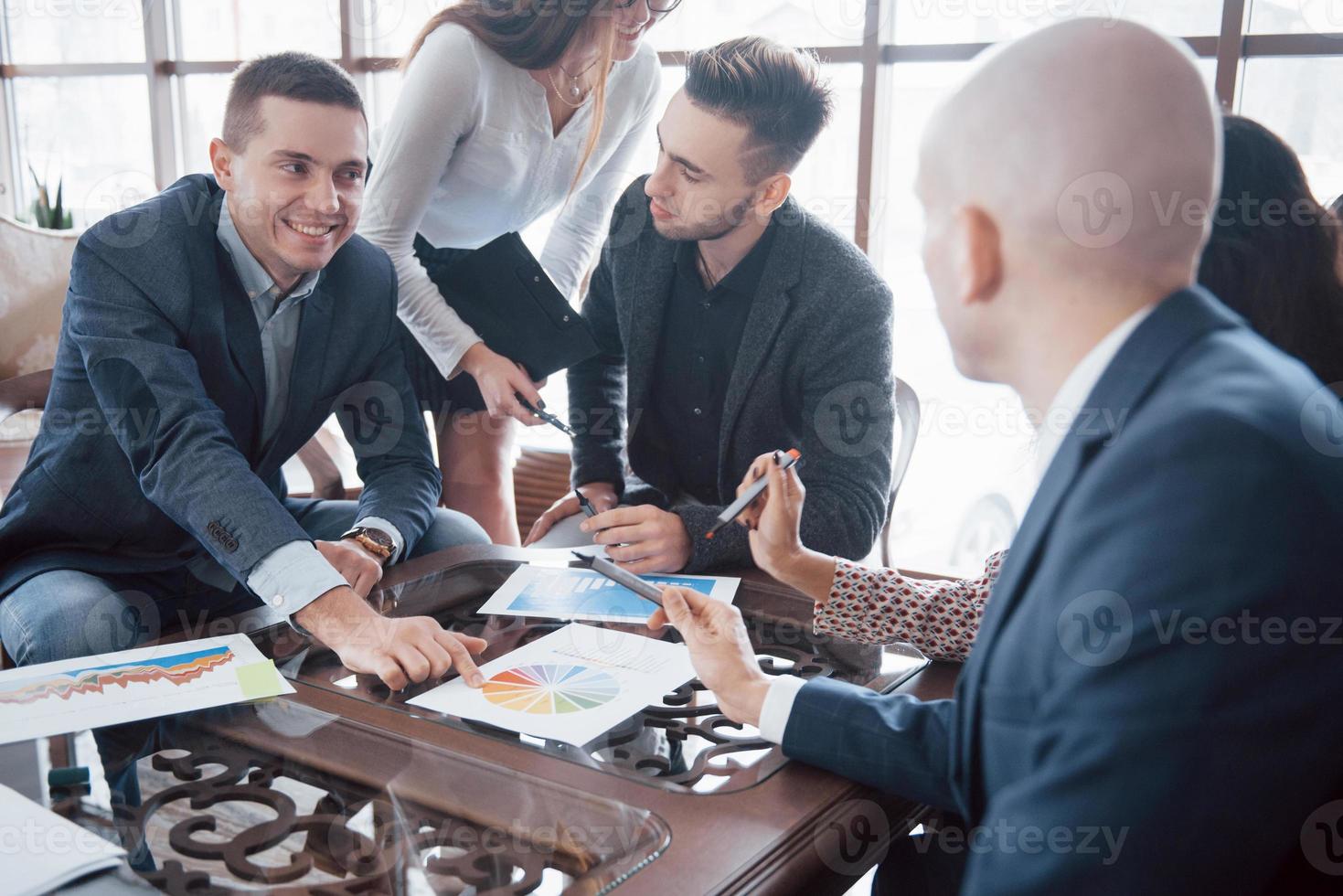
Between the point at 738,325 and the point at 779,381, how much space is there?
155mm

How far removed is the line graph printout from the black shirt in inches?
41.7

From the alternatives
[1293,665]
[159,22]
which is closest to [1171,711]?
[1293,665]

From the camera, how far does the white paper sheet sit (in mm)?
792

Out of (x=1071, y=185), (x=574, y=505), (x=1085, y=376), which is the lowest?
(x=574, y=505)

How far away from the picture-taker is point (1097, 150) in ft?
2.59

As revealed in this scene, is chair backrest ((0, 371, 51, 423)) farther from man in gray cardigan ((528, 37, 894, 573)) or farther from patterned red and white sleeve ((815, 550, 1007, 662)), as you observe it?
patterned red and white sleeve ((815, 550, 1007, 662))

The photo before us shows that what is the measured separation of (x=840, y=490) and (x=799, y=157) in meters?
0.68

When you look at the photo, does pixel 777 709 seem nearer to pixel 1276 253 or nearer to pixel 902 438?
pixel 1276 253

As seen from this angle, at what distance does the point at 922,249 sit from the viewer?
36.5 inches

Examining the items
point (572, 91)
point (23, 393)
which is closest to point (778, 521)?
point (572, 91)

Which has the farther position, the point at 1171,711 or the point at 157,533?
the point at 157,533

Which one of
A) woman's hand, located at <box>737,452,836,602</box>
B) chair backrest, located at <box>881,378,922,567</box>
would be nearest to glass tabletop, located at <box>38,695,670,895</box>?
woman's hand, located at <box>737,452,836,602</box>

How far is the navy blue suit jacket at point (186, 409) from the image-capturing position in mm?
1511

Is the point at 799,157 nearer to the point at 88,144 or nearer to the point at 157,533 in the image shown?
the point at 157,533
